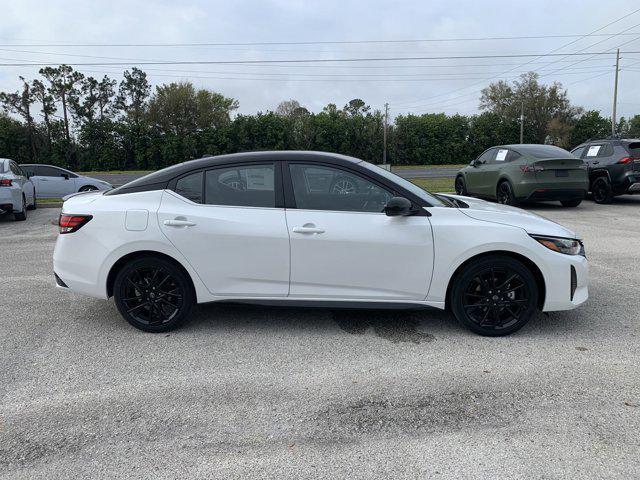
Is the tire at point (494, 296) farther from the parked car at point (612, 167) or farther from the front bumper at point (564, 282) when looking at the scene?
the parked car at point (612, 167)

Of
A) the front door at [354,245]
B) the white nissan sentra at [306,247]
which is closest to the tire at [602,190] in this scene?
the white nissan sentra at [306,247]

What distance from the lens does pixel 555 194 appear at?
12.0m

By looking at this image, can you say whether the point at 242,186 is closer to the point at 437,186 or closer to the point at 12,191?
the point at 12,191

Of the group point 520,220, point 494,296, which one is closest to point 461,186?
point 520,220

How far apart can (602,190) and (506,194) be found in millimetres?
2915

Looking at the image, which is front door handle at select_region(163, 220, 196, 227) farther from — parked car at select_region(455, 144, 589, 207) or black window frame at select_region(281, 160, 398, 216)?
parked car at select_region(455, 144, 589, 207)

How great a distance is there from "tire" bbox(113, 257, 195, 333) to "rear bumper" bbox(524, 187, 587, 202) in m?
9.58

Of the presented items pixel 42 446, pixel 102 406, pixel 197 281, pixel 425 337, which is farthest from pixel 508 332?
pixel 42 446

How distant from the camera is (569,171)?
12.0 metres

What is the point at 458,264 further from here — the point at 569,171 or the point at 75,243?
the point at 569,171

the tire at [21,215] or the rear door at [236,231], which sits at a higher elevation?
the rear door at [236,231]

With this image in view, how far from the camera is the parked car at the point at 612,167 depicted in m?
12.8

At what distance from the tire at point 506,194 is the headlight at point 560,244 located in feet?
26.7

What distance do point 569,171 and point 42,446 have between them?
11927mm
